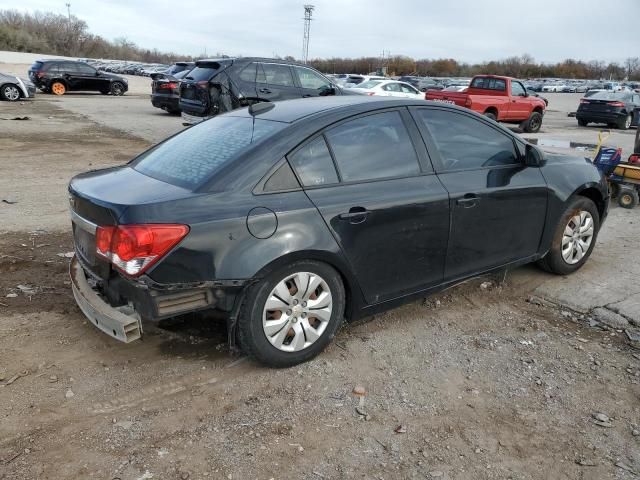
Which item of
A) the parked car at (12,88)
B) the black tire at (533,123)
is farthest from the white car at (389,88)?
the parked car at (12,88)

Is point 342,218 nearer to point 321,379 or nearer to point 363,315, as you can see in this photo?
point 363,315

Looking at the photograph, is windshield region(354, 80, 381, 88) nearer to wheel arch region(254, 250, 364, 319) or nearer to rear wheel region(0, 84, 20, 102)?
rear wheel region(0, 84, 20, 102)

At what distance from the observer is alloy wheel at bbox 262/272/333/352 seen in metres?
3.13

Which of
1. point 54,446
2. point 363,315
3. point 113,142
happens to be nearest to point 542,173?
point 363,315

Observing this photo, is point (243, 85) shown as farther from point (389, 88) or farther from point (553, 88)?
point (553, 88)

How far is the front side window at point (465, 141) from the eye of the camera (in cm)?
388

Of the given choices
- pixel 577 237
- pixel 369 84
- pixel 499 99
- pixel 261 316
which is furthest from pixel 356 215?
pixel 369 84

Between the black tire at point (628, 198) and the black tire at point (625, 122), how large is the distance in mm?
16382

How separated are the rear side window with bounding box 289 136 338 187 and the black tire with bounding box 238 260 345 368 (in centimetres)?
51

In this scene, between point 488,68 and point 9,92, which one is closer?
point 9,92

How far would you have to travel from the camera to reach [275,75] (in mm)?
11750

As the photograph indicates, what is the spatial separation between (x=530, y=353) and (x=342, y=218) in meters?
1.59

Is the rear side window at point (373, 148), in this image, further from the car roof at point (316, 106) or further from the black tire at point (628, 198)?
the black tire at point (628, 198)

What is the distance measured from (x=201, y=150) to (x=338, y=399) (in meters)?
1.79
